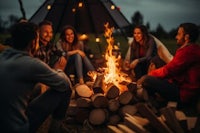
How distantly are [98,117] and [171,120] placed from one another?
145cm

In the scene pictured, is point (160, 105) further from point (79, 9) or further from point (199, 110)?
point (79, 9)

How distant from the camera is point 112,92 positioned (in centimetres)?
498

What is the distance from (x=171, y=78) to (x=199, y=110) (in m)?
0.66

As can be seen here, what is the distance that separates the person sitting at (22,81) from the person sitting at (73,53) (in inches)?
115

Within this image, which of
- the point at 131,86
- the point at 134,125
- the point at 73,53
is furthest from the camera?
the point at 73,53

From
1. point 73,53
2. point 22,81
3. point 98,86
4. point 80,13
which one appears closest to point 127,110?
point 98,86

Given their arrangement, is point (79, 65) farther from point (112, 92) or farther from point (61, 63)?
point (112, 92)

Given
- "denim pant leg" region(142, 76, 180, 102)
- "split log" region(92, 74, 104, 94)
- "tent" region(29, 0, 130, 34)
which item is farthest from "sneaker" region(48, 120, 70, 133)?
"tent" region(29, 0, 130, 34)

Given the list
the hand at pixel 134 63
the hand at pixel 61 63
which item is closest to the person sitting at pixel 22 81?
the hand at pixel 61 63

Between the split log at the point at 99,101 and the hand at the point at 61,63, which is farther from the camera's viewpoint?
the hand at the point at 61,63

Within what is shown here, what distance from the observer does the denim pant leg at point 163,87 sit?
5176 millimetres

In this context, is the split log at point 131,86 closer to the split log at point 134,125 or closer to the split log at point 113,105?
the split log at point 113,105

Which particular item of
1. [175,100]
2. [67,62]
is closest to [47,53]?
[67,62]

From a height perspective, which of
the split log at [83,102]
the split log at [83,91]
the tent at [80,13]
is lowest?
the split log at [83,102]
